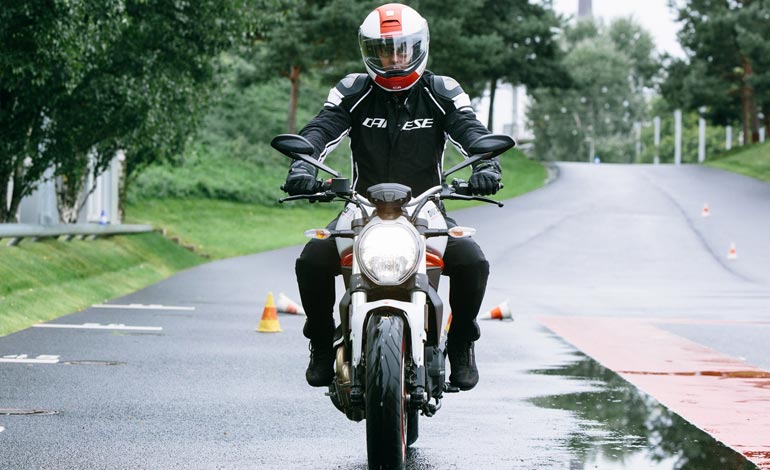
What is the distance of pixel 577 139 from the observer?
12688 cm

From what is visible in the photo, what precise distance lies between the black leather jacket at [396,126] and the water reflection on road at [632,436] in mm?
1623

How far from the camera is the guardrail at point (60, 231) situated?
19203 mm

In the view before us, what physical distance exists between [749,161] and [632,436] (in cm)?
5717

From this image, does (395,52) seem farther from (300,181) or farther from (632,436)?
(632,436)

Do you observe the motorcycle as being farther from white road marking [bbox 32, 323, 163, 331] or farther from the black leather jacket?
white road marking [bbox 32, 323, 163, 331]

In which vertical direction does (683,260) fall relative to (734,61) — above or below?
below

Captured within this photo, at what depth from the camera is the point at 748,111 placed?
69.0 metres

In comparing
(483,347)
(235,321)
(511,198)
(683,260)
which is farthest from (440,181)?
(511,198)

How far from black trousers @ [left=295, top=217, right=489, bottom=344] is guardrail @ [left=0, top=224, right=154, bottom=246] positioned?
1222 centimetres

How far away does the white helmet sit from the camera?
270 inches

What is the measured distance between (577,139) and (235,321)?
369ft

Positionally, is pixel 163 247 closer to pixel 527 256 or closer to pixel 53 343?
pixel 527 256

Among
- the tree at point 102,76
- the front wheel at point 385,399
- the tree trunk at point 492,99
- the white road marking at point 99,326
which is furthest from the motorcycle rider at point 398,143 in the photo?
the tree trunk at point 492,99

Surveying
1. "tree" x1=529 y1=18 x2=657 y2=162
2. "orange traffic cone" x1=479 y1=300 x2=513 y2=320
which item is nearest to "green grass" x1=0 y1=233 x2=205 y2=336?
"orange traffic cone" x1=479 y1=300 x2=513 y2=320
